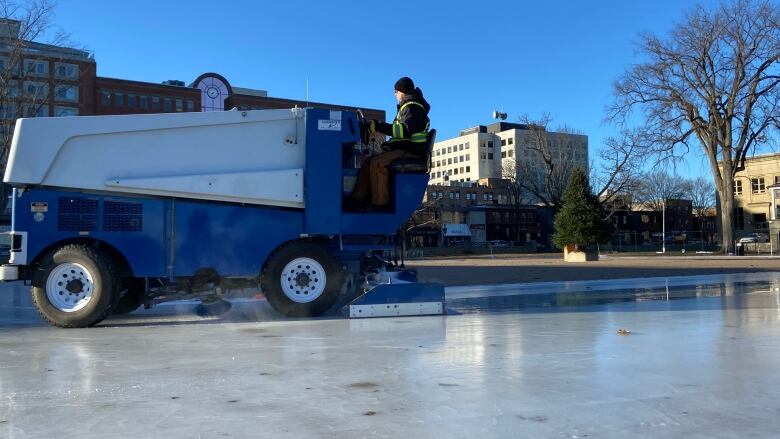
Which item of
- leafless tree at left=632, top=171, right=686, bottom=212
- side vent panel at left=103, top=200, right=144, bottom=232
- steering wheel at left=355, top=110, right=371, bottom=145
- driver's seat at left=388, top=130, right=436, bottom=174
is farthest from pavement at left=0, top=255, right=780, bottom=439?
leafless tree at left=632, top=171, right=686, bottom=212

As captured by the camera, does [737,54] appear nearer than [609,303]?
No

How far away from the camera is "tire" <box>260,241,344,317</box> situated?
8.64 metres

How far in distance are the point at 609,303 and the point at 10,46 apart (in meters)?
A: 33.7

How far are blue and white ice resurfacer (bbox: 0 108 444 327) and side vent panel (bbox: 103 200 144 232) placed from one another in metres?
0.01

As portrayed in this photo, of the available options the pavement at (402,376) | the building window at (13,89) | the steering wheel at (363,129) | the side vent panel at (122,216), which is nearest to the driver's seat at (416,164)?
the steering wheel at (363,129)

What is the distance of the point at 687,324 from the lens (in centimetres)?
766

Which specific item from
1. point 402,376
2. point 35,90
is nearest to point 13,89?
point 35,90

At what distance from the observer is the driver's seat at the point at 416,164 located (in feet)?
29.2

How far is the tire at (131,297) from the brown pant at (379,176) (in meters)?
3.69

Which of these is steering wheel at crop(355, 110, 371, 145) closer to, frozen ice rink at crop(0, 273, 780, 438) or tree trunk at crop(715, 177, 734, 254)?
frozen ice rink at crop(0, 273, 780, 438)

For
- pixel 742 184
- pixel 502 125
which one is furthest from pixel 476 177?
pixel 742 184

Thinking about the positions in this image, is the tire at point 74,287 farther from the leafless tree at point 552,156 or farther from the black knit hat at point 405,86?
the leafless tree at point 552,156

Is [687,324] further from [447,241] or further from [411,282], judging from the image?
[447,241]

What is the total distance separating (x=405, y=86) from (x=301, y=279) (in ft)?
Result: 10.7
